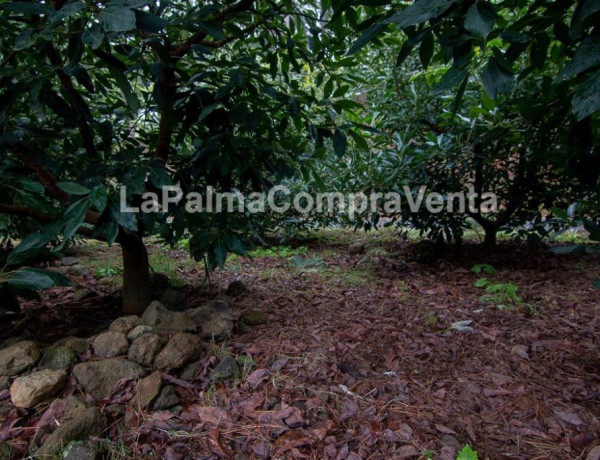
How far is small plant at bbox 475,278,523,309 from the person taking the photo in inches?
88.9

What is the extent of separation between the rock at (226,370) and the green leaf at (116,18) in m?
1.10

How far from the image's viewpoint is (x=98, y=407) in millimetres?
1110

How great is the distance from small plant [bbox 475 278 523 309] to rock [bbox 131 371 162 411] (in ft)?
6.46

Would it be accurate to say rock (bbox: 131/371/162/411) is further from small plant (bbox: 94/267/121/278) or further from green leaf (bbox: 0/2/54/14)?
small plant (bbox: 94/267/121/278)

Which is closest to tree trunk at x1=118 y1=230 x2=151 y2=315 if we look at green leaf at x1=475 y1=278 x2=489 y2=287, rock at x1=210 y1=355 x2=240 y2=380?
rock at x1=210 y1=355 x2=240 y2=380

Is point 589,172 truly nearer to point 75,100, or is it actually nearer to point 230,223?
point 230,223

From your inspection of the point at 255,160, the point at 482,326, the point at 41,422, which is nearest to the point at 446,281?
the point at 482,326

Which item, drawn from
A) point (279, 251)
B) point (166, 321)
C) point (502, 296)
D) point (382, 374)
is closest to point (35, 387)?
point (166, 321)

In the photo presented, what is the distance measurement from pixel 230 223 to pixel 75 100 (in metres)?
0.67

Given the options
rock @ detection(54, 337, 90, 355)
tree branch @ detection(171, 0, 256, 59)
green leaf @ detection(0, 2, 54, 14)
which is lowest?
rock @ detection(54, 337, 90, 355)

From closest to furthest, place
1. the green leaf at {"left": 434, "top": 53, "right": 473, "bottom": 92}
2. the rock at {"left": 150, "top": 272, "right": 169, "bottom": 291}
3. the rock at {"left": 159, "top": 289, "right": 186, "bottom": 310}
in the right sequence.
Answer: the green leaf at {"left": 434, "top": 53, "right": 473, "bottom": 92} → the rock at {"left": 159, "top": 289, "right": 186, "bottom": 310} → the rock at {"left": 150, "top": 272, "right": 169, "bottom": 291}

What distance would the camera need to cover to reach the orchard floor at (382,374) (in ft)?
3.42

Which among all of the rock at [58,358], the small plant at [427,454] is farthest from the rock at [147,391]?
the small plant at [427,454]

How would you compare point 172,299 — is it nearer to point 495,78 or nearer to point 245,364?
point 245,364
